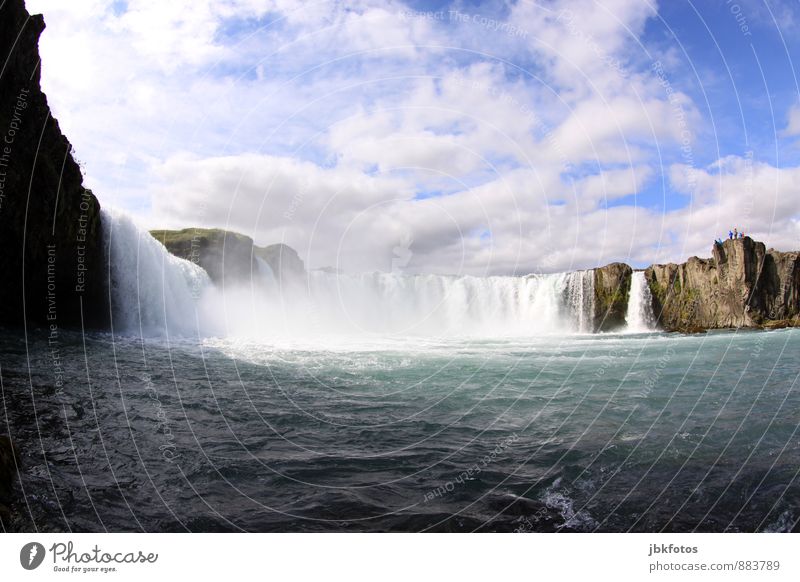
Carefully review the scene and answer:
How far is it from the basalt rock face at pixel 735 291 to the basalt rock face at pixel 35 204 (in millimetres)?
55840

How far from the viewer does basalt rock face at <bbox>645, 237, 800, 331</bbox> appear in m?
52.4

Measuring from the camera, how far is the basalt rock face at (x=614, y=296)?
56.3 meters

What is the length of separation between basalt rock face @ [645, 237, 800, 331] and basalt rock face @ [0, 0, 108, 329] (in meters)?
55.8

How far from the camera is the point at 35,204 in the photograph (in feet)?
65.1

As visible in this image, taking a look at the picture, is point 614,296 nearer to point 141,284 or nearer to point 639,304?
point 639,304

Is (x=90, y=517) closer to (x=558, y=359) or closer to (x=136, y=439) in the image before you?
(x=136, y=439)

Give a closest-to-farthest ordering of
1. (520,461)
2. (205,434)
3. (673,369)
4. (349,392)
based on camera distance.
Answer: (520,461) < (205,434) < (349,392) < (673,369)

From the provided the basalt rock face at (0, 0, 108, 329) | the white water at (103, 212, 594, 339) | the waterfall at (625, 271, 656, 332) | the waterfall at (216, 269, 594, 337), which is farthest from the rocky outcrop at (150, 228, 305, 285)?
the waterfall at (625, 271, 656, 332)

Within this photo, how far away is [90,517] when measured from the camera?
5.19m

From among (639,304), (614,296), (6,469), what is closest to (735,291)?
(639,304)

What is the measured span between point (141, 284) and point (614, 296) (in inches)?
2031
